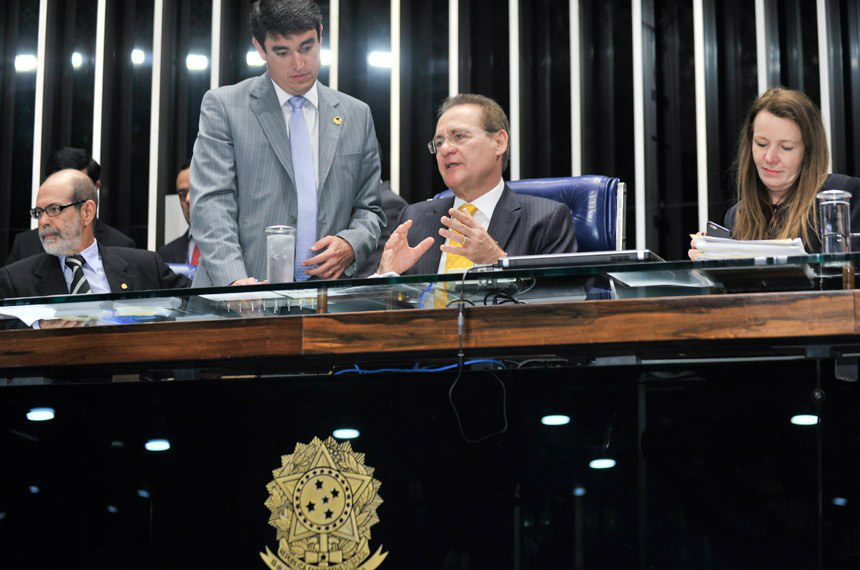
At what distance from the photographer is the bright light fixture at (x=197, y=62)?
200 inches

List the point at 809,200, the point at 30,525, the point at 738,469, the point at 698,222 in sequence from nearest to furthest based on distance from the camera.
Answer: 1. the point at 738,469
2. the point at 30,525
3. the point at 809,200
4. the point at 698,222

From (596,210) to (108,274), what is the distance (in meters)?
1.51

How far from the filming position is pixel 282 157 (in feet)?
8.43

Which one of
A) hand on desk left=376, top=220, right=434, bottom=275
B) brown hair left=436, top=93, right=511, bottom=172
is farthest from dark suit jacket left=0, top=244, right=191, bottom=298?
hand on desk left=376, top=220, right=434, bottom=275

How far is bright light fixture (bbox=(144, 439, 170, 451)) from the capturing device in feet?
5.84

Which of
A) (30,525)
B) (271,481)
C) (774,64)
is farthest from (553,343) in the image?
(774,64)

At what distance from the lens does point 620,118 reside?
4.66 metres

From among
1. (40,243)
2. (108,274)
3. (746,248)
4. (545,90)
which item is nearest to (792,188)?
(746,248)

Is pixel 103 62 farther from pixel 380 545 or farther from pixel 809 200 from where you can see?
pixel 380 545

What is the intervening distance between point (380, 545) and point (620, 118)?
3.36 meters

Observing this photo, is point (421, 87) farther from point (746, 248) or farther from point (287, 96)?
point (746, 248)

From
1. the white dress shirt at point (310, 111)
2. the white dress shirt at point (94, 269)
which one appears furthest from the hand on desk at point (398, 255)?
the white dress shirt at point (94, 269)

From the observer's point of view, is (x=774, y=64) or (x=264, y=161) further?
(x=774, y=64)

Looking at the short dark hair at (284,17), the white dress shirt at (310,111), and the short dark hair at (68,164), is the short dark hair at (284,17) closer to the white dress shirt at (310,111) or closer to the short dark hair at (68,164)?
the white dress shirt at (310,111)
